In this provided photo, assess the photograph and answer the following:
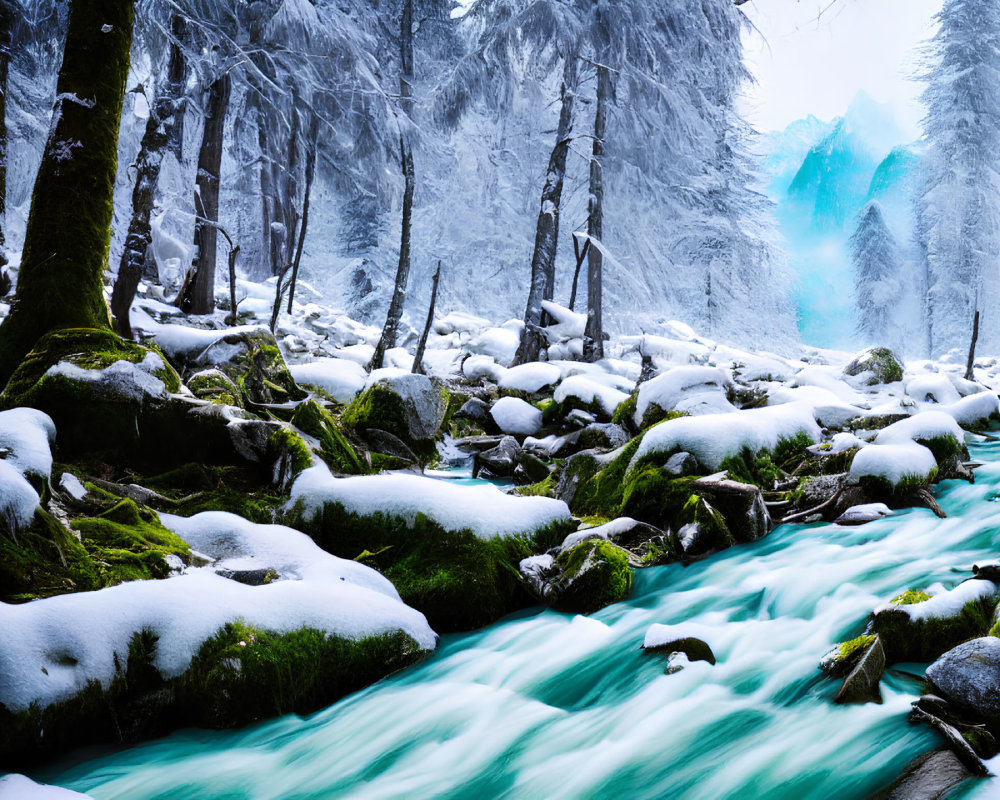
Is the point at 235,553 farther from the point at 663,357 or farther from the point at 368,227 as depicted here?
the point at 368,227

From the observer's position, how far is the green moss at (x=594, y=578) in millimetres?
3875

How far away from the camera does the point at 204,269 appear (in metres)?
11.3

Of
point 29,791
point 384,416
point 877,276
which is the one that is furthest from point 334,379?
Result: point 877,276

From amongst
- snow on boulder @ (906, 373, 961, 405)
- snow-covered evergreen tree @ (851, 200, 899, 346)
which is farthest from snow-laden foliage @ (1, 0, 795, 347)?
snow-covered evergreen tree @ (851, 200, 899, 346)

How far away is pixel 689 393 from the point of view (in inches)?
246

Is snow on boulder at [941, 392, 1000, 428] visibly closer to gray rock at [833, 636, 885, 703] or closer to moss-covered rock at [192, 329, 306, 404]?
gray rock at [833, 636, 885, 703]

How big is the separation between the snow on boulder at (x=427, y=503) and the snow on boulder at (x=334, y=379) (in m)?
4.11

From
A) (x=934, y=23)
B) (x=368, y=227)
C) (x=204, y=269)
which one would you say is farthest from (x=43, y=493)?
(x=934, y=23)

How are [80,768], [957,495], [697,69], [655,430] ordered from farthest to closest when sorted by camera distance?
1. [697,69]
2. [655,430]
3. [957,495]
4. [80,768]

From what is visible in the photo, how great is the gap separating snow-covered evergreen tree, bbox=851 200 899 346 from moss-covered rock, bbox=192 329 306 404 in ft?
98.5

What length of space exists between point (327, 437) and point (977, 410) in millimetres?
7506

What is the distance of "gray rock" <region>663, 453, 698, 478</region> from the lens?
15.7ft

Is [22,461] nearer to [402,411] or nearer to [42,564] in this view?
[42,564]

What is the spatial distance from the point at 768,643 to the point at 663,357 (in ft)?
35.6
